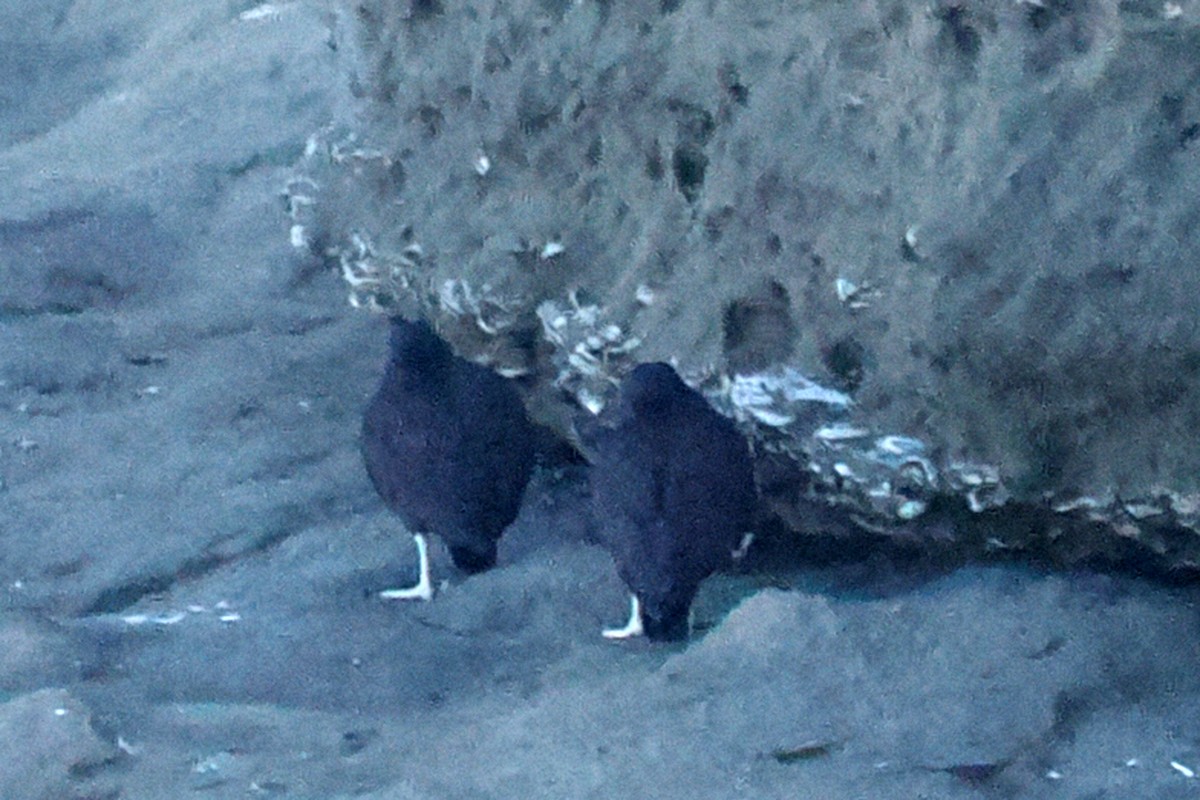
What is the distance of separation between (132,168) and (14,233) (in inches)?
38.2

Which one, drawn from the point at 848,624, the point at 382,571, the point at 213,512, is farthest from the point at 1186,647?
the point at 213,512

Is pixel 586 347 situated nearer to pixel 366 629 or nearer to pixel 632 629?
pixel 632 629

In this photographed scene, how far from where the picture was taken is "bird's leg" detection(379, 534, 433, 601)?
14.3ft

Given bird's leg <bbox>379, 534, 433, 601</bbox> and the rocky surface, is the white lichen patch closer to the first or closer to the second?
the rocky surface

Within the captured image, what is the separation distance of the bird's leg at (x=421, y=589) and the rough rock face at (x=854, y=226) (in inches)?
30.2

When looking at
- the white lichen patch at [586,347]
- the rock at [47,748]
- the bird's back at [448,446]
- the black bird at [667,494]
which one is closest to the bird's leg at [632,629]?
the black bird at [667,494]

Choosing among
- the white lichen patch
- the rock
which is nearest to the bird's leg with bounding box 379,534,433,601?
the white lichen patch

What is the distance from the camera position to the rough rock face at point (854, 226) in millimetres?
3445

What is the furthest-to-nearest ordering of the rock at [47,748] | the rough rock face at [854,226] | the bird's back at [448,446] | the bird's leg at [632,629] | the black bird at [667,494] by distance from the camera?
the bird's back at [448,446] → the bird's leg at [632,629] → the black bird at [667,494] → the rough rock face at [854,226] → the rock at [47,748]

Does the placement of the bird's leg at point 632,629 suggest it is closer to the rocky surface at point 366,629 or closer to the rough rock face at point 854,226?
the rocky surface at point 366,629

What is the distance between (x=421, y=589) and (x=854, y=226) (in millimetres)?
1782

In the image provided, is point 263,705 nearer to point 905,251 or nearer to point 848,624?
point 848,624

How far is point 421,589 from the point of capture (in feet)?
14.4

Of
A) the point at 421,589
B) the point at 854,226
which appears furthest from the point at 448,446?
the point at 854,226
